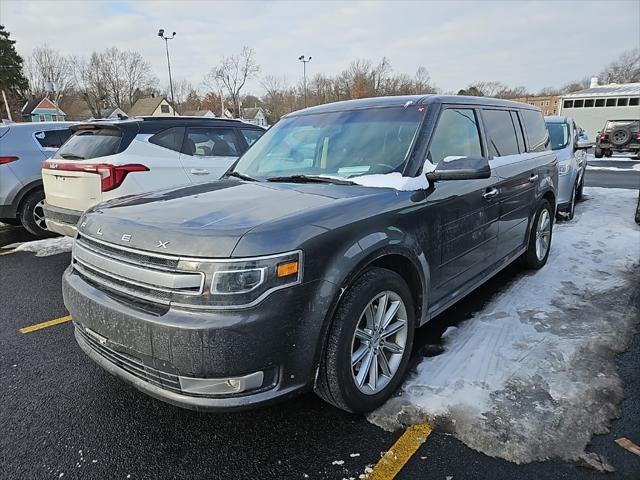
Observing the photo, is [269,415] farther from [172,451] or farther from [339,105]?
[339,105]

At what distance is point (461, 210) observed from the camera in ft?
10.4

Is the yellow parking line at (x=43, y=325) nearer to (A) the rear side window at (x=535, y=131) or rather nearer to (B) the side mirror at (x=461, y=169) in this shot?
(B) the side mirror at (x=461, y=169)

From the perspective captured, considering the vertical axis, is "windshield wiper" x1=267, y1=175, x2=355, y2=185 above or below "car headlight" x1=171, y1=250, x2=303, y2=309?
above

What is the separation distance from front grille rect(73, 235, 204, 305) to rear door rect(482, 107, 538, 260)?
2771 mm

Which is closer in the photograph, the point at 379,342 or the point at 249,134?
the point at 379,342

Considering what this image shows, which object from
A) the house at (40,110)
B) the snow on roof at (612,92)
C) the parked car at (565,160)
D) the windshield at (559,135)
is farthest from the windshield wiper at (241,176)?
the house at (40,110)

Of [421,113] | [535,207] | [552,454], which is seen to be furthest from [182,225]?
[535,207]

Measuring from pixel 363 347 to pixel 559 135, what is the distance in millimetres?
7470

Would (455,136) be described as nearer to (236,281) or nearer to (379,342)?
(379,342)

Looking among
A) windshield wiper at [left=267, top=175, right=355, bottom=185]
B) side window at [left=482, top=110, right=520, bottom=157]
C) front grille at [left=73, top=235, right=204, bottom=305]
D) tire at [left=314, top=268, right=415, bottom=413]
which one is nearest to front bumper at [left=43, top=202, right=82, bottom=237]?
front grille at [left=73, top=235, right=204, bottom=305]

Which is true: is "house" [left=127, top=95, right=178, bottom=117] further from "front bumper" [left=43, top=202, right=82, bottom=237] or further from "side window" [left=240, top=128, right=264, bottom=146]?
"front bumper" [left=43, top=202, right=82, bottom=237]

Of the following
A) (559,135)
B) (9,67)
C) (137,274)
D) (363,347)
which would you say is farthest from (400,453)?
(9,67)

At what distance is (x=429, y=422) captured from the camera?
2.44m

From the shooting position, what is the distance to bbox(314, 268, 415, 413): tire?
224cm
